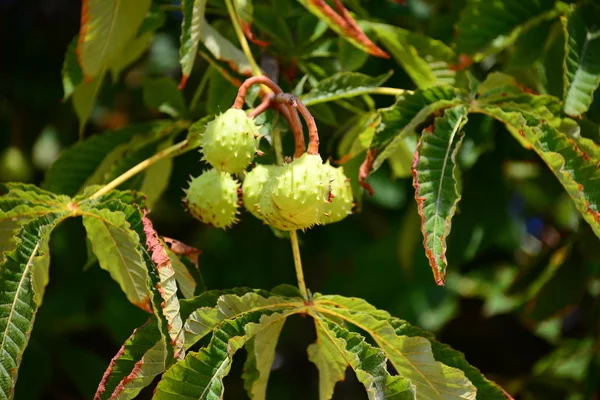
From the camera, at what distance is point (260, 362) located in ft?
3.72

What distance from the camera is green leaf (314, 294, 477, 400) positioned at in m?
0.99

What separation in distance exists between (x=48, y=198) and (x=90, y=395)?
96 centimetres

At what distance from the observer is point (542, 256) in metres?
1.99

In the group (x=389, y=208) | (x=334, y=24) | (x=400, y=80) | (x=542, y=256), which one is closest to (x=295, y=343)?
(x=389, y=208)

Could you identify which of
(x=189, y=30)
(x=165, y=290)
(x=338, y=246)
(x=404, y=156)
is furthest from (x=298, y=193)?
(x=338, y=246)

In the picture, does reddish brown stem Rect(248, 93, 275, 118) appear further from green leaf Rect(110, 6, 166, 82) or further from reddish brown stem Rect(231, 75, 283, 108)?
green leaf Rect(110, 6, 166, 82)

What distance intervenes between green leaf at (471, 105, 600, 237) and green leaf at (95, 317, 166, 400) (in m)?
0.61

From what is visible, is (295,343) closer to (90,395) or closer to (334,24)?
(90,395)

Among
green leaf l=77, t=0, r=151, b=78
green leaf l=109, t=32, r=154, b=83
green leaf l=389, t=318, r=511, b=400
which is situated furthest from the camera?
green leaf l=109, t=32, r=154, b=83

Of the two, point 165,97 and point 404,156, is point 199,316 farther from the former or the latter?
point 165,97

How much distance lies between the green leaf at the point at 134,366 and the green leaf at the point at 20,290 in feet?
0.38

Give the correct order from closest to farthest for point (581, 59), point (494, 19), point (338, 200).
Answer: point (338, 200) → point (581, 59) → point (494, 19)

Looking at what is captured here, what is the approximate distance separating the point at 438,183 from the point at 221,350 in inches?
15.6

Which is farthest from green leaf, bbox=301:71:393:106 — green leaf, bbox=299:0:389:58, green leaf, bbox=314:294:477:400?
green leaf, bbox=314:294:477:400
